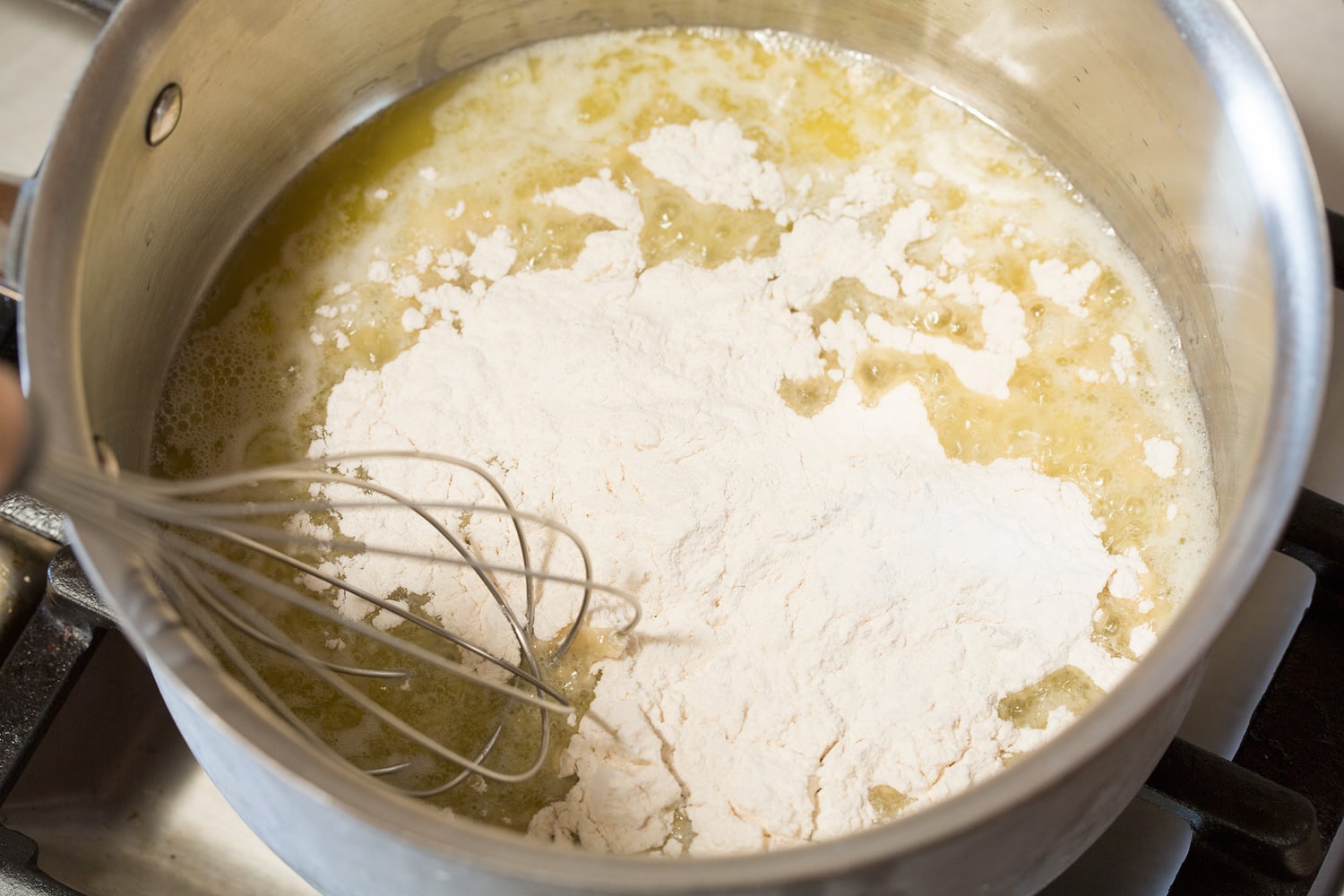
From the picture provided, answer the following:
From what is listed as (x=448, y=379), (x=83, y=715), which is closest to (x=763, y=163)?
(x=448, y=379)

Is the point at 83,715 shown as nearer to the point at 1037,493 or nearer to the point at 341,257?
the point at 341,257

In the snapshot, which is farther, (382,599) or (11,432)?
(382,599)

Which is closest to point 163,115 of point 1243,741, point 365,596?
point 365,596

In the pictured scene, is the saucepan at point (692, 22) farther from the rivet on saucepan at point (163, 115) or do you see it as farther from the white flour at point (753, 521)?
the white flour at point (753, 521)

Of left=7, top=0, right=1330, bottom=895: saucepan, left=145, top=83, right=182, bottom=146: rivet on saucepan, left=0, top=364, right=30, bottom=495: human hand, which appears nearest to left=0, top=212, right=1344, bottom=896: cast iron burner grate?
left=7, top=0, right=1330, bottom=895: saucepan

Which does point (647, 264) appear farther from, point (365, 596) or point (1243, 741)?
point (1243, 741)

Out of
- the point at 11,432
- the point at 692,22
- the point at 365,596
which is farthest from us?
the point at 692,22
